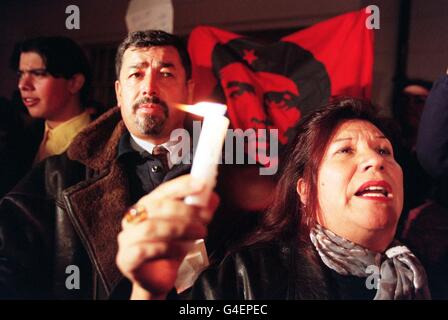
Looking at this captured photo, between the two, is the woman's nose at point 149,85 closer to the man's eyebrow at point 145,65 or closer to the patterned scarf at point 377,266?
the man's eyebrow at point 145,65

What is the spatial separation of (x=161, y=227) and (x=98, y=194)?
0.42 metres

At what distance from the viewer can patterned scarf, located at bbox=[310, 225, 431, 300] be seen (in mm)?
1086

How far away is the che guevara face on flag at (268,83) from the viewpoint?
141cm

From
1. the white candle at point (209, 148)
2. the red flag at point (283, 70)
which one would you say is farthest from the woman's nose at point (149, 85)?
the white candle at point (209, 148)

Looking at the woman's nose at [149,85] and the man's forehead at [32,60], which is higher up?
the man's forehead at [32,60]

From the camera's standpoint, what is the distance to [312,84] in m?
1.42

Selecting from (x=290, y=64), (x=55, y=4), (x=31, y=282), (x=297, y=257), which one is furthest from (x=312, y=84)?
(x=31, y=282)

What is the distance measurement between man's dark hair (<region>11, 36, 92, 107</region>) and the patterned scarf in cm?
76

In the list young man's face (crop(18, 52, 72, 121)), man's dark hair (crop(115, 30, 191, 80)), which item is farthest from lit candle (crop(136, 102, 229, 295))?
young man's face (crop(18, 52, 72, 121))

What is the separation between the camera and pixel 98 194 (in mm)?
1157

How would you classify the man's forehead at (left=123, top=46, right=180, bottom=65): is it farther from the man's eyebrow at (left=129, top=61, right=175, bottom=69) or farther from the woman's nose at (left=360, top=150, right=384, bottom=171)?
the woman's nose at (left=360, top=150, right=384, bottom=171)

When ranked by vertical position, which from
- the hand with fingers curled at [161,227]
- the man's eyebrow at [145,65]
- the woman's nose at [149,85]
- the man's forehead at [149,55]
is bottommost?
the hand with fingers curled at [161,227]

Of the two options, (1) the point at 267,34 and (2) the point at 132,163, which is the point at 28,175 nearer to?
(2) the point at 132,163

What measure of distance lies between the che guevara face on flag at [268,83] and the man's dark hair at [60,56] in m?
0.37
